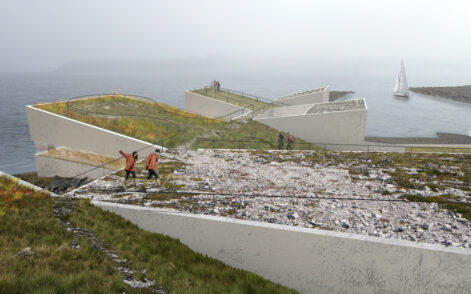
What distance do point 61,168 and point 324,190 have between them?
18513mm

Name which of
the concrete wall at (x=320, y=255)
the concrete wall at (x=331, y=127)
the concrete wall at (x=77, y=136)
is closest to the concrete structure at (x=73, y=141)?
the concrete wall at (x=77, y=136)

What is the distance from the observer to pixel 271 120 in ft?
92.0

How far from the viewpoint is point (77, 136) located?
2112 cm

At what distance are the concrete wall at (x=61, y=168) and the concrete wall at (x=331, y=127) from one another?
52.1 ft

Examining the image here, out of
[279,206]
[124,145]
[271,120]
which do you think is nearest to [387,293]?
[279,206]

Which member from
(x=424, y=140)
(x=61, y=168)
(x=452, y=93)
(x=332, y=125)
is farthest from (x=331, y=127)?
(x=452, y=93)

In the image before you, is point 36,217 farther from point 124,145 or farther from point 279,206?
point 124,145

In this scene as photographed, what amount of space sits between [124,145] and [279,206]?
12.5m

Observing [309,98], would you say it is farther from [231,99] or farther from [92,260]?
[92,260]

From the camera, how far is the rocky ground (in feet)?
32.2

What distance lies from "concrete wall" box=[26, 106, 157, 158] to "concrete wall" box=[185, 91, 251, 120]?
15.3m

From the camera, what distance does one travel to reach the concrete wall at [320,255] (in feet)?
25.6

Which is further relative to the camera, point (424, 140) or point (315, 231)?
point (424, 140)

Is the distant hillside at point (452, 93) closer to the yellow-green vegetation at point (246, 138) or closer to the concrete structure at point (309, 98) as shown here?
the concrete structure at point (309, 98)
